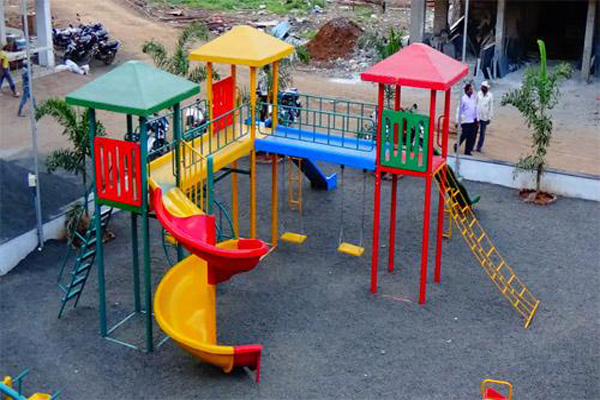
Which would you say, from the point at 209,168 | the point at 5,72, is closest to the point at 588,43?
the point at 5,72

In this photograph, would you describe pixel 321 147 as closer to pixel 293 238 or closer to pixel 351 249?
pixel 351 249

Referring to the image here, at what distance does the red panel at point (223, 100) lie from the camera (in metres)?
14.1

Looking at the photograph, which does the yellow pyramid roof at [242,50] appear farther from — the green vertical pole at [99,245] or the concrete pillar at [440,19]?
the concrete pillar at [440,19]

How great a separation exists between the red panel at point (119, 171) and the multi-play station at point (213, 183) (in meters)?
0.01

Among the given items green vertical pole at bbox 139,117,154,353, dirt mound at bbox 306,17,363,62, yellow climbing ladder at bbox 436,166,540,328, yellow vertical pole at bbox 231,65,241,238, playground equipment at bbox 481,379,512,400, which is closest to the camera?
playground equipment at bbox 481,379,512,400

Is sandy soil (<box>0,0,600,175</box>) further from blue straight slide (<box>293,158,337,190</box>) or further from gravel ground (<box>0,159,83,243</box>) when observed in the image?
blue straight slide (<box>293,158,337,190</box>)

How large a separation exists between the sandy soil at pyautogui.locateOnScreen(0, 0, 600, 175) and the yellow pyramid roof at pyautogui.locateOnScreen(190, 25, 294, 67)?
4.53 meters

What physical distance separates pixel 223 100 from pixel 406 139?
3.30m

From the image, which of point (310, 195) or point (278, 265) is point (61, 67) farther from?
point (278, 265)

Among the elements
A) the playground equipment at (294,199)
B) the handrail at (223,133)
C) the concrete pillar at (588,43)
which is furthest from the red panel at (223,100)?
the concrete pillar at (588,43)

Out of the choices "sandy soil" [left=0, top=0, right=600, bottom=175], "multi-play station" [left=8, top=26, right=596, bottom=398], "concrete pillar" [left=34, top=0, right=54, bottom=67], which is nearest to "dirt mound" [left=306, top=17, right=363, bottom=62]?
"sandy soil" [left=0, top=0, right=600, bottom=175]

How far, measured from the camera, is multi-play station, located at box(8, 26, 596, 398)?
10.9 m

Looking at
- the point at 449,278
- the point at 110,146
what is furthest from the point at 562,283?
the point at 110,146

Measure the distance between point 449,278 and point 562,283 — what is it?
1.65 m
